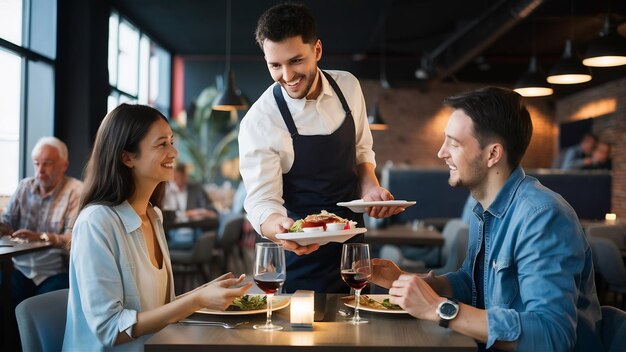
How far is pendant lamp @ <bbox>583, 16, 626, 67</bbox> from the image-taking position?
5.79 m

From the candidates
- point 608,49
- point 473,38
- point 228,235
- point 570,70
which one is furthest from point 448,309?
point 473,38

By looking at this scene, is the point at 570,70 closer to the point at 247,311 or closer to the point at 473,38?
the point at 473,38

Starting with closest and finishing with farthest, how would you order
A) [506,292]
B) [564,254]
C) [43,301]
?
[564,254]
[506,292]
[43,301]

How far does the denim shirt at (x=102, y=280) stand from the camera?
1857 millimetres

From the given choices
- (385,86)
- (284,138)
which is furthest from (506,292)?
(385,86)

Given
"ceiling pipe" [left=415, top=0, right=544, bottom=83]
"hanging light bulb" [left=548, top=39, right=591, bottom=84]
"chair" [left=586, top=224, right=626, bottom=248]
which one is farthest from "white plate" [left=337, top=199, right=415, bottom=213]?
"ceiling pipe" [left=415, top=0, right=544, bottom=83]

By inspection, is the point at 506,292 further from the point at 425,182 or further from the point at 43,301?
the point at 425,182

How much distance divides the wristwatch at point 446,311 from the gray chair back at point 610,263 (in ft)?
11.7

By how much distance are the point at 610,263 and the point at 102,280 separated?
3.97 metres

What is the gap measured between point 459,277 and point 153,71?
11.0 meters

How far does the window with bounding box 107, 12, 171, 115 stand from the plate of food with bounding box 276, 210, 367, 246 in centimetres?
670

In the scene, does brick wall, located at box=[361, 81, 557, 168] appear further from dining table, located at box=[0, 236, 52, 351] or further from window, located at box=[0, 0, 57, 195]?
dining table, located at box=[0, 236, 52, 351]

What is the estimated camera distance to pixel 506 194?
1.83m

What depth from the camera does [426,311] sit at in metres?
1.63
